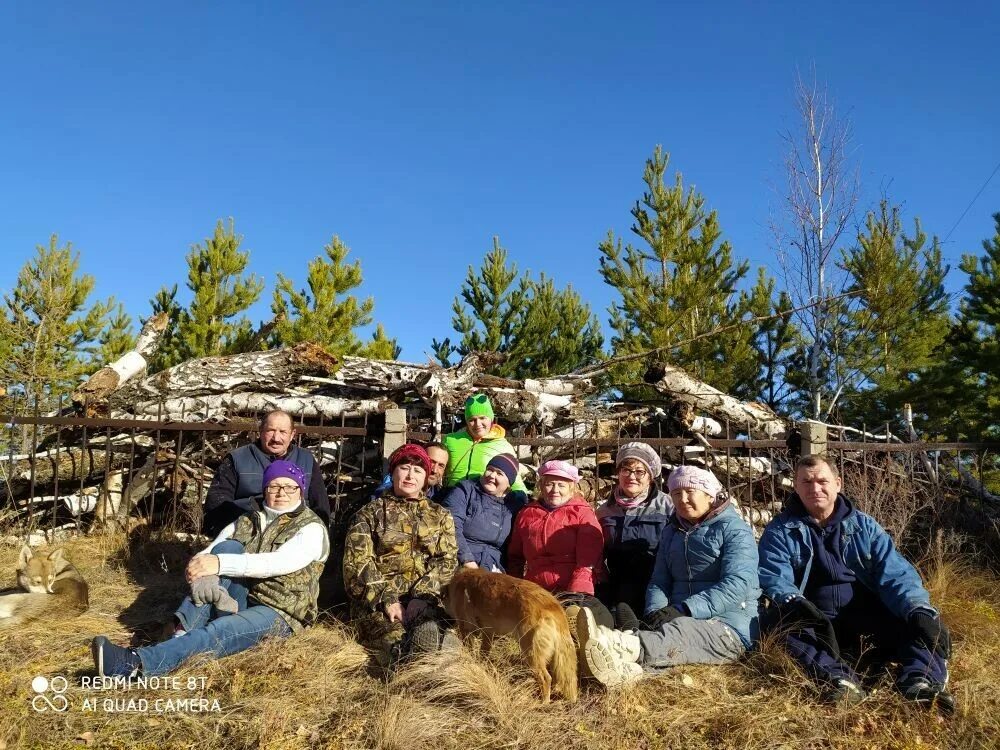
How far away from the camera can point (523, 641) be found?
294 cm

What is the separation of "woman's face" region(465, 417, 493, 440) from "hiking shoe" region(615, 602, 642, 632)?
1.84 metres

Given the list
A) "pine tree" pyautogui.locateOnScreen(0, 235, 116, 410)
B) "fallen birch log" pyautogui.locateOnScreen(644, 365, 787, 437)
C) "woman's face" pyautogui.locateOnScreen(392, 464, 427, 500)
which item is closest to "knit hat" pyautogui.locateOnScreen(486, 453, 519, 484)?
"woman's face" pyautogui.locateOnScreen(392, 464, 427, 500)

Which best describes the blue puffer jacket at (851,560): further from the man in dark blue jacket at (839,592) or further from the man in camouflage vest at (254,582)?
the man in camouflage vest at (254,582)

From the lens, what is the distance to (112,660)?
9.44 ft

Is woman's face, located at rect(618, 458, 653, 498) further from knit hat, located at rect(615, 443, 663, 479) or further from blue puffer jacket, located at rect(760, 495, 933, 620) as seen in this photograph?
blue puffer jacket, located at rect(760, 495, 933, 620)

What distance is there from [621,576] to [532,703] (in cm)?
146

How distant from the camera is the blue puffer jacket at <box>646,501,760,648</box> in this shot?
3.34 m

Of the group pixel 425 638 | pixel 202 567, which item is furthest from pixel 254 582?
pixel 425 638

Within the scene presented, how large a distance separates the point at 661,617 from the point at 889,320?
12.5 m

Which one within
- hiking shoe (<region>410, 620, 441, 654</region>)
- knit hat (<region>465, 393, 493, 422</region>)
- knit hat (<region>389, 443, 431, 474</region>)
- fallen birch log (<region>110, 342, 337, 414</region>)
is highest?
fallen birch log (<region>110, 342, 337, 414</region>)

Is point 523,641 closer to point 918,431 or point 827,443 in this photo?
point 827,443

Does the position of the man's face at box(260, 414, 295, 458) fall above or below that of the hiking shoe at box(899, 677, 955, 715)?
above

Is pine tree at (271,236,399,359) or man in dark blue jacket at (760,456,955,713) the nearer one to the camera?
man in dark blue jacket at (760,456,955,713)

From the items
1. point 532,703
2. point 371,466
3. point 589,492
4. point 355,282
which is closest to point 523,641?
point 532,703
